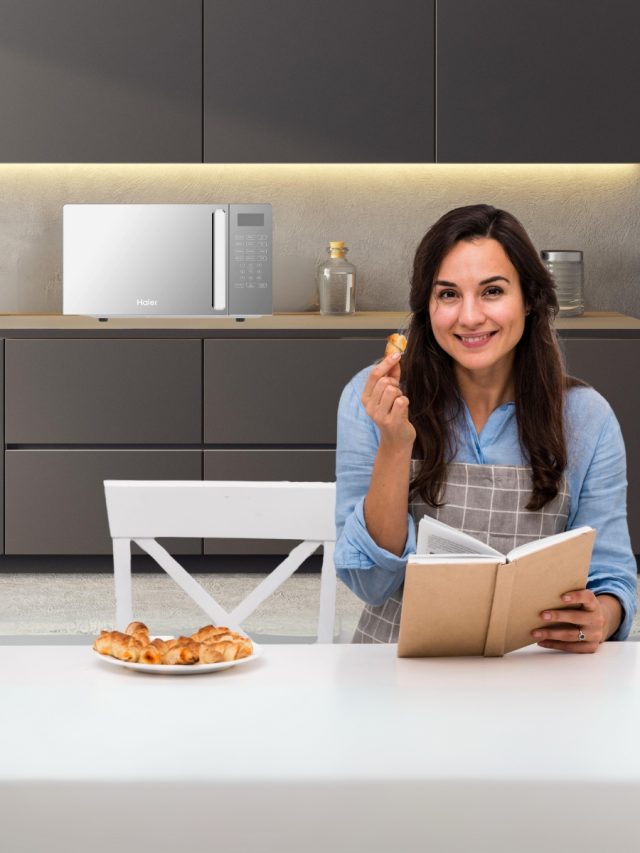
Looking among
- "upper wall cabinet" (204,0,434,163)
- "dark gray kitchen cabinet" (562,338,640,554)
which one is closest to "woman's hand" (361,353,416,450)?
"dark gray kitchen cabinet" (562,338,640,554)

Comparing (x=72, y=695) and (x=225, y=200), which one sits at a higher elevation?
(x=225, y=200)

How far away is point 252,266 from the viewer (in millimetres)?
4160

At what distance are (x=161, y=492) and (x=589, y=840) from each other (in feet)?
3.26

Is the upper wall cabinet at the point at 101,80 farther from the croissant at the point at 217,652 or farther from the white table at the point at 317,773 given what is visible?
the white table at the point at 317,773

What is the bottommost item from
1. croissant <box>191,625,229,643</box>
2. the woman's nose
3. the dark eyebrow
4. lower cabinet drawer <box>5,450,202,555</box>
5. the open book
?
lower cabinet drawer <box>5,450,202,555</box>

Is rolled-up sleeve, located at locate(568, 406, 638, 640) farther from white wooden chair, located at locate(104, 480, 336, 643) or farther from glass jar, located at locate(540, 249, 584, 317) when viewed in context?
glass jar, located at locate(540, 249, 584, 317)

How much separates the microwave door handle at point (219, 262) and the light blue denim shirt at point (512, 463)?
7.93 ft

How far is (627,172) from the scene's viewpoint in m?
4.45

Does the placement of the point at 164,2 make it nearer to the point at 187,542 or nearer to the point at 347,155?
the point at 347,155

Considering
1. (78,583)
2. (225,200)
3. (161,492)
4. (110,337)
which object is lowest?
(78,583)

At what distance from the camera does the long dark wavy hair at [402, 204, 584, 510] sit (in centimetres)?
166

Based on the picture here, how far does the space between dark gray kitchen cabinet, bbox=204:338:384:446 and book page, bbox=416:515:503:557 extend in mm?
Result: 2577

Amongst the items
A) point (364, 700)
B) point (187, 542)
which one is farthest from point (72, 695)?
point (187, 542)

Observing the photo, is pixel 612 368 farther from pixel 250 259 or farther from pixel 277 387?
pixel 250 259
